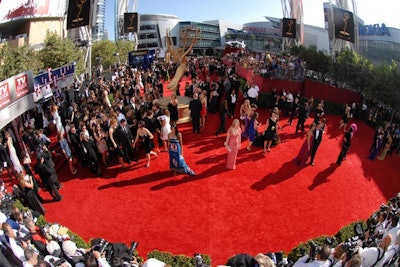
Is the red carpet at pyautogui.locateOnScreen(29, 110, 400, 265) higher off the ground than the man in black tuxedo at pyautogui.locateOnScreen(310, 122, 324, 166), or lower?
lower

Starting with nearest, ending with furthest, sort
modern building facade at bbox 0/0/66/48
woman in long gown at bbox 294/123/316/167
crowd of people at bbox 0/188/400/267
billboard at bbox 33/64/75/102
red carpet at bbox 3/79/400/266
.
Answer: crowd of people at bbox 0/188/400/267, red carpet at bbox 3/79/400/266, woman in long gown at bbox 294/123/316/167, billboard at bbox 33/64/75/102, modern building facade at bbox 0/0/66/48

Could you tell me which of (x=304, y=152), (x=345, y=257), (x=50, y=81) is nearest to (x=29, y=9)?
(x=50, y=81)

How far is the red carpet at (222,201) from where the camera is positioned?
671 centimetres

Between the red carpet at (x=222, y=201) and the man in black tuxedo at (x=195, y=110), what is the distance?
1.40 metres

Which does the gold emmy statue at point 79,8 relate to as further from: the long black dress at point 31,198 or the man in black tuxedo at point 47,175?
the long black dress at point 31,198

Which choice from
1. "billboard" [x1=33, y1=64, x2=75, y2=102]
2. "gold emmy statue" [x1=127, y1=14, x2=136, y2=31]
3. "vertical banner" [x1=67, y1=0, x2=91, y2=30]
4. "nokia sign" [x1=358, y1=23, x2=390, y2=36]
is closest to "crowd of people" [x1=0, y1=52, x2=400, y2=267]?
"billboard" [x1=33, y1=64, x2=75, y2=102]

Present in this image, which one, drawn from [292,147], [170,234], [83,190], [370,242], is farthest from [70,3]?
[370,242]

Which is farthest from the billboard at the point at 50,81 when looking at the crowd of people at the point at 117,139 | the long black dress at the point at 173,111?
the long black dress at the point at 173,111

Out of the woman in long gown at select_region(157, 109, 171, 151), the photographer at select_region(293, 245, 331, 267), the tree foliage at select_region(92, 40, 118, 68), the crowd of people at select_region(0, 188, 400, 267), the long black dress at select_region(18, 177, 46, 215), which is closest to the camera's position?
the crowd of people at select_region(0, 188, 400, 267)

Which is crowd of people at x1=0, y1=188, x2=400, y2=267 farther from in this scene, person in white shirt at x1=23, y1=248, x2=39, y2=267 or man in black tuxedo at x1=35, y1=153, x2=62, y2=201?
man in black tuxedo at x1=35, y1=153, x2=62, y2=201

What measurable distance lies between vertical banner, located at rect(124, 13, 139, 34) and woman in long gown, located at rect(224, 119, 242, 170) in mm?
26471

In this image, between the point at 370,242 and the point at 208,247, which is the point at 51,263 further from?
the point at 370,242

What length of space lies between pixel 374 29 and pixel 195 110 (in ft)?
149

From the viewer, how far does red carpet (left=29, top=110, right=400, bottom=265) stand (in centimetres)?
671
